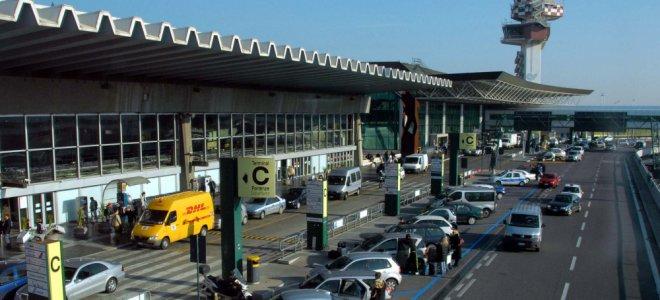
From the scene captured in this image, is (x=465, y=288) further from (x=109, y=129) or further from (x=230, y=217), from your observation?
(x=109, y=129)

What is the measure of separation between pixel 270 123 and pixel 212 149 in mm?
7088

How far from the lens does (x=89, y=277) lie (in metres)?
15.8

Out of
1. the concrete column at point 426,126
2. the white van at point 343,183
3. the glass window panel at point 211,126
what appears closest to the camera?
the white van at point 343,183

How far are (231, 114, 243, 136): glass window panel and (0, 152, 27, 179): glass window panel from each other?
15.5m

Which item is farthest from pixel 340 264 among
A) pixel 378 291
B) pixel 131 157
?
pixel 131 157

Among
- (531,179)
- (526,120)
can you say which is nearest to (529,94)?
Result: (526,120)

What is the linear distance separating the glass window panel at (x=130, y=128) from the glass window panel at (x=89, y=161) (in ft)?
6.43

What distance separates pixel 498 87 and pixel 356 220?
2233 inches

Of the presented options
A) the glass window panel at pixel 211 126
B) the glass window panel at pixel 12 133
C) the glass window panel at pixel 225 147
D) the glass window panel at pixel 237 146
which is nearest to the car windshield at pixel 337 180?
the glass window panel at pixel 237 146

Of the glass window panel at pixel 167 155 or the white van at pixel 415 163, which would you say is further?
the white van at pixel 415 163

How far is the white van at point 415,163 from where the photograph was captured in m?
51.5

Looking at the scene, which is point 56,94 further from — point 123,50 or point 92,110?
point 123,50

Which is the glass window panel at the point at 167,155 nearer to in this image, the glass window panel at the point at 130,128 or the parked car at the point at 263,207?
the glass window panel at the point at 130,128

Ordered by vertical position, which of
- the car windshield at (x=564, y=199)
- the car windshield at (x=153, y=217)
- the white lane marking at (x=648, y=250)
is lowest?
the white lane marking at (x=648, y=250)
